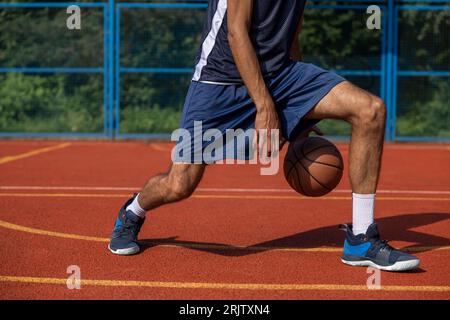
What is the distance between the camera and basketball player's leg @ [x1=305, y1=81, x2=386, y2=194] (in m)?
4.60

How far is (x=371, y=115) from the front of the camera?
4586 mm

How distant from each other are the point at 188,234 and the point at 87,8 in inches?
378

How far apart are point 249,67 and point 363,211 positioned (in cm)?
116

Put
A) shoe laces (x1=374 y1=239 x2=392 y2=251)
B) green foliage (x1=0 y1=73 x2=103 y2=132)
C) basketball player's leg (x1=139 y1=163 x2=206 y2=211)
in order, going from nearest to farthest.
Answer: shoe laces (x1=374 y1=239 x2=392 y2=251) < basketball player's leg (x1=139 y1=163 x2=206 y2=211) < green foliage (x1=0 y1=73 x2=103 y2=132)

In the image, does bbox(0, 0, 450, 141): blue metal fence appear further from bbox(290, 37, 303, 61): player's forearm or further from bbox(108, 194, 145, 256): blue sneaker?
bbox(108, 194, 145, 256): blue sneaker

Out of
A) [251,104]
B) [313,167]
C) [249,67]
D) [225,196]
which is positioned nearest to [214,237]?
[313,167]

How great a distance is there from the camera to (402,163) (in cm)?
1105

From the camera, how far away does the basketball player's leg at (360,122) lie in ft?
15.1

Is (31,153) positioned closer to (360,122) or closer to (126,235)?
(126,235)

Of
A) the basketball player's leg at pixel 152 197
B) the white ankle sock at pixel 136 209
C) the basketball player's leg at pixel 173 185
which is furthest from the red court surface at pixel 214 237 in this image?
the basketball player's leg at pixel 173 185

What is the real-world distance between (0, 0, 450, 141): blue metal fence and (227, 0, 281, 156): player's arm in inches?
378

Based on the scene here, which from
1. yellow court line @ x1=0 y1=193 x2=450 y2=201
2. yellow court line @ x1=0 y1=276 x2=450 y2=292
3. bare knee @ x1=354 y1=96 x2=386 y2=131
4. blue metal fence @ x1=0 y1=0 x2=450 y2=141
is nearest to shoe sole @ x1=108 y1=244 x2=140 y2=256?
yellow court line @ x1=0 y1=276 x2=450 y2=292
